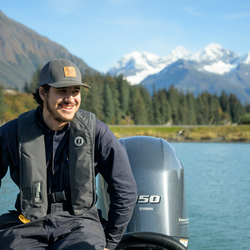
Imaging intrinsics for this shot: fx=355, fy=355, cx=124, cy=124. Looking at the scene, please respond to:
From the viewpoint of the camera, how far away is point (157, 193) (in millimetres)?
2770

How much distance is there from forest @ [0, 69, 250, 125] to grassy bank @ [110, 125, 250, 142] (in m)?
13.6

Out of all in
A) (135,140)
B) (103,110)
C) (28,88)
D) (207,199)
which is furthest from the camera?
(28,88)

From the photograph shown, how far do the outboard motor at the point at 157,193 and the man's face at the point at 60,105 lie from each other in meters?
0.97

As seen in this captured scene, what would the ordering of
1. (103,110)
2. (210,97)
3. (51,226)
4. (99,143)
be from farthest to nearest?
(210,97)
(103,110)
(99,143)
(51,226)

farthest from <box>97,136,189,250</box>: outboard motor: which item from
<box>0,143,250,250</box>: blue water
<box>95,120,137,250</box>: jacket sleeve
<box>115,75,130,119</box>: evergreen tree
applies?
<box>115,75,130,119</box>: evergreen tree

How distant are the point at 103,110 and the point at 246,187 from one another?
2585 inches

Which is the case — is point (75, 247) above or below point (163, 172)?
below

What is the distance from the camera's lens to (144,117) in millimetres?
82375

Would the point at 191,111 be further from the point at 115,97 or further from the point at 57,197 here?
the point at 57,197

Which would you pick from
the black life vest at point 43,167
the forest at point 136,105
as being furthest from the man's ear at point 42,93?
the forest at point 136,105

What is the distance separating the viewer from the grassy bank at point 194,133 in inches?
1865

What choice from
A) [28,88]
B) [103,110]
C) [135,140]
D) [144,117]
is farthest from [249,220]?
[28,88]

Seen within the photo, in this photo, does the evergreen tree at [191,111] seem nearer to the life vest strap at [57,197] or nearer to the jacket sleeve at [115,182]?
the jacket sleeve at [115,182]

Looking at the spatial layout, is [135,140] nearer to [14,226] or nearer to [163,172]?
[163,172]
